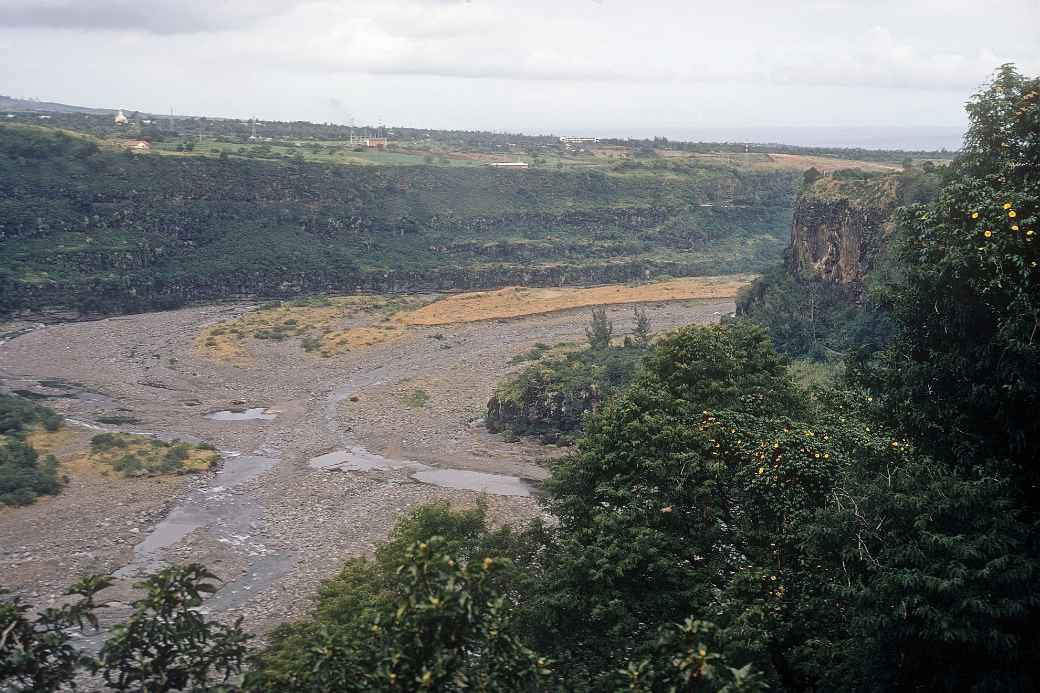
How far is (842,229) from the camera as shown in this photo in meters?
41.7

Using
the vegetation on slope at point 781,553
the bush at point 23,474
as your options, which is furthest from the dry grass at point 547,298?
the vegetation on slope at point 781,553

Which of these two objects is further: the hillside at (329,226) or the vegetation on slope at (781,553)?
the hillside at (329,226)

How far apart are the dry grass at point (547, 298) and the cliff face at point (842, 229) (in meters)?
16.8

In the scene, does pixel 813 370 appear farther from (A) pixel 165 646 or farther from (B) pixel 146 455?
(A) pixel 165 646

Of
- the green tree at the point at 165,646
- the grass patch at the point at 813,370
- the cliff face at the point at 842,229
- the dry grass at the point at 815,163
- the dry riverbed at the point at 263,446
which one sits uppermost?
the dry grass at the point at 815,163

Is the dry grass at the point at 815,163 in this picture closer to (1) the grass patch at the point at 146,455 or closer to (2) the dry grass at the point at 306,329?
(2) the dry grass at the point at 306,329

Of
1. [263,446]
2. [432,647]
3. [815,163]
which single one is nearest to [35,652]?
[432,647]

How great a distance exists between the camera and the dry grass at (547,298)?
56.8 m

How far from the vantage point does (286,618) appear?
20.1 metres

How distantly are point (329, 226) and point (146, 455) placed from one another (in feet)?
143

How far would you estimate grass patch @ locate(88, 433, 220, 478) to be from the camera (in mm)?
30094

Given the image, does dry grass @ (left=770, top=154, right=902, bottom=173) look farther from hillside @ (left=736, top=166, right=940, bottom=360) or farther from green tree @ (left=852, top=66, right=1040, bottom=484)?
green tree @ (left=852, top=66, right=1040, bottom=484)

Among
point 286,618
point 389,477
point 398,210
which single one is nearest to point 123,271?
Answer: point 398,210

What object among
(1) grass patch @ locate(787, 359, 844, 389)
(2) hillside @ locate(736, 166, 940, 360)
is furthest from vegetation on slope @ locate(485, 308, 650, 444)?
(2) hillside @ locate(736, 166, 940, 360)
